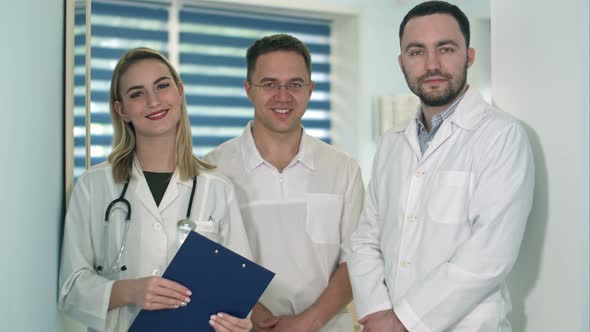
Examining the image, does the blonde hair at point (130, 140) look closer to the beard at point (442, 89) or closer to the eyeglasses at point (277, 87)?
the eyeglasses at point (277, 87)

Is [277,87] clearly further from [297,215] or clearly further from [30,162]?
[30,162]

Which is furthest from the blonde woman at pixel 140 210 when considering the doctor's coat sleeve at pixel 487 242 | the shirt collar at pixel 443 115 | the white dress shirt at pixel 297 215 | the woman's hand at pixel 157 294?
the shirt collar at pixel 443 115

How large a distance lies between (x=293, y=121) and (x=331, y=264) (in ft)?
1.56

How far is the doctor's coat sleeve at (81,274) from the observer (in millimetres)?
1562

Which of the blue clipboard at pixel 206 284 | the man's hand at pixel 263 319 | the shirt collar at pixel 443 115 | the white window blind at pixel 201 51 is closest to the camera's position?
the blue clipboard at pixel 206 284

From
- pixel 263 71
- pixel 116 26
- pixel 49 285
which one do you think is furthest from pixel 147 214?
pixel 116 26

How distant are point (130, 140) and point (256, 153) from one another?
42cm

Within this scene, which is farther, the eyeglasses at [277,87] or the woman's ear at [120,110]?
the eyeglasses at [277,87]

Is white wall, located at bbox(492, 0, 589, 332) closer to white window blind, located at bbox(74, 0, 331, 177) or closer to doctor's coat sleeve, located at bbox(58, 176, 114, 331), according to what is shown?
doctor's coat sleeve, located at bbox(58, 176, 114, 331)

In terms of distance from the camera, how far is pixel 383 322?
5.10ft

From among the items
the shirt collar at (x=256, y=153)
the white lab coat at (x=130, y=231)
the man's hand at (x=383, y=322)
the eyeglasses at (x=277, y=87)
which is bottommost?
the man's hand at (x=383, y=322)

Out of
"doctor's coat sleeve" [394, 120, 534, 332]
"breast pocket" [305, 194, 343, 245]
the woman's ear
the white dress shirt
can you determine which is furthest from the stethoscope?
"doctor's coat sleeve" [394, 120, 534, 332]

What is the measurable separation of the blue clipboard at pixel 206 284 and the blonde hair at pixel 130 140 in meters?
0.32

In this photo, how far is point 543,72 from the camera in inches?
59.2
